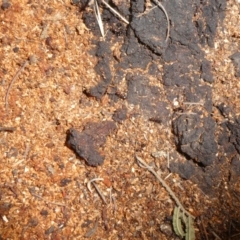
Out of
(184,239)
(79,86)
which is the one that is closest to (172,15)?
(79,86)

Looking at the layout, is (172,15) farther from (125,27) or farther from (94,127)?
(94,127)

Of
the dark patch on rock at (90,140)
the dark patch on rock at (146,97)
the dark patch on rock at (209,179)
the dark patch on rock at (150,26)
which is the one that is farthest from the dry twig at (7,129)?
the dark patch on rock at (209,179)

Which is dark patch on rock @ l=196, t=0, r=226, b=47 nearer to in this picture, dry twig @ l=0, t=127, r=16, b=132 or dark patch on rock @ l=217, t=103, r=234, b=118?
dark patch on rock @ l=217, t=103, r=234, b=118

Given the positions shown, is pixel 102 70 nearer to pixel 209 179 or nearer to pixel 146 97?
pixel 146 97

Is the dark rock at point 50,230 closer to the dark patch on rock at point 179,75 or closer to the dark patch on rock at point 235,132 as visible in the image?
the dark patch on rock at point 179,75

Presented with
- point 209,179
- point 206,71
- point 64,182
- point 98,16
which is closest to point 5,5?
point 98,16

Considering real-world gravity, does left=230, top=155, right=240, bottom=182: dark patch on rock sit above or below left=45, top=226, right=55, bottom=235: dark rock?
above

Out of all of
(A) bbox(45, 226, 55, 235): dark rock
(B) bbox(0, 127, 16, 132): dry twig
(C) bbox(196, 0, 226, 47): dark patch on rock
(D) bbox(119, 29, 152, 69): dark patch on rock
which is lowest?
(A) bbox(45, 226, 55, 235): dark rock

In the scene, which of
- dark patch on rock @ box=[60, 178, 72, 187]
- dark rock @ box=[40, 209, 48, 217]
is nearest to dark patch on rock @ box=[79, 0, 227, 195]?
dark patch on rock @ box=[60, 178, 72, 187]
